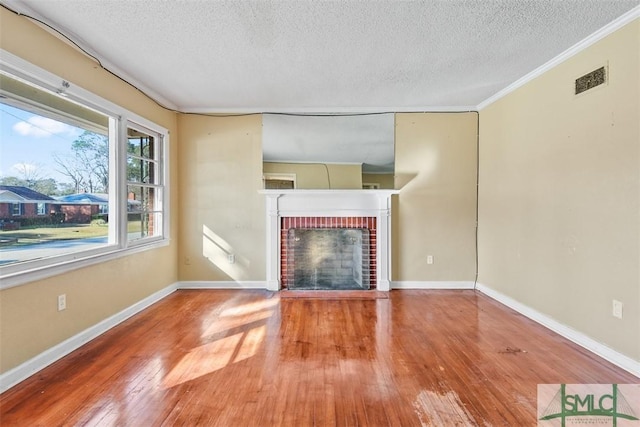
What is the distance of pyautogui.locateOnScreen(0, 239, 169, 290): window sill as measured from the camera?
1.84 m

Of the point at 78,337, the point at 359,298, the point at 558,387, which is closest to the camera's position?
the point at 558,387

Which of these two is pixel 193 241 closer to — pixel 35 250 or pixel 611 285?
pixel 35 250

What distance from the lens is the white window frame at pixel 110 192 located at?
74.5 inches

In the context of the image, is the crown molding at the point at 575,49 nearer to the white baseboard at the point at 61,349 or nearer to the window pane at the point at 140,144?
the window pane at the point at 140,144

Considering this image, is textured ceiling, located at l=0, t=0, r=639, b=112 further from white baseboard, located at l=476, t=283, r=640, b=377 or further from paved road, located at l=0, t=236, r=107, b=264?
white baseboard, located at l=476, t=283, r=640, b=377

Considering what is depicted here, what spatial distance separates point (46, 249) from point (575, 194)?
4.17 metres

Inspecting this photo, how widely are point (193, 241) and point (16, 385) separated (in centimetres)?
225

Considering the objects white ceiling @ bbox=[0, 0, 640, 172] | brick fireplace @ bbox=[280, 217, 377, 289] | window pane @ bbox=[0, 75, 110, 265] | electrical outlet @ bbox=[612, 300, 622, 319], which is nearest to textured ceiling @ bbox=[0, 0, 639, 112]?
white ceiling @ bbox=[0, 0, 640, 172]

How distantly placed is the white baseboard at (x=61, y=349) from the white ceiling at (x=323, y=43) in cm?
228

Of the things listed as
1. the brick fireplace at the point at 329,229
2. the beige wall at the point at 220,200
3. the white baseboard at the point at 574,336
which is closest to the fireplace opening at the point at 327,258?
the brick fireplace at the point at 329,229

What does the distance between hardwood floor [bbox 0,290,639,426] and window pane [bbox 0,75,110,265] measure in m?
0.88

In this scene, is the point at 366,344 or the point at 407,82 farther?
the point at 407,82

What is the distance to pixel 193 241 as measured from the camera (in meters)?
3.97

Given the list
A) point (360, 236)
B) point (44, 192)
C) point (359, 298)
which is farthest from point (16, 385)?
point (360, 236)
